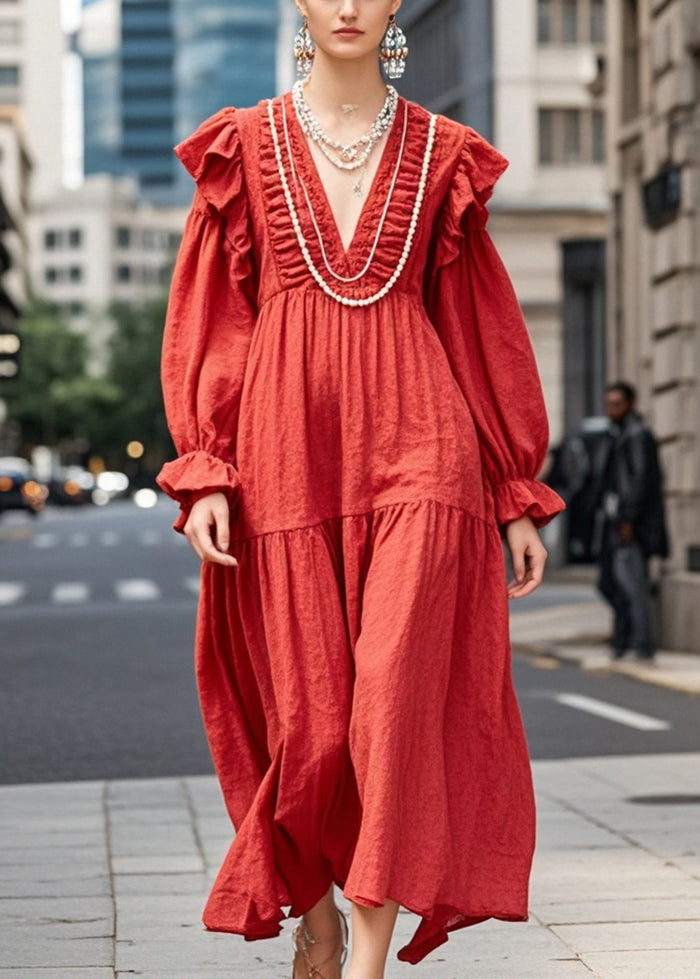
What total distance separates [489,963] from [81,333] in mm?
109291

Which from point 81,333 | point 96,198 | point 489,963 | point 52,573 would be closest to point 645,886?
point 489,963

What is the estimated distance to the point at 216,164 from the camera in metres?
3.99

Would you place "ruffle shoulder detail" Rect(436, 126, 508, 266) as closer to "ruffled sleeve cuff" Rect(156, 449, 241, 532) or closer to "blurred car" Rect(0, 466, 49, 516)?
"ruffled sleeve cuff" Rect(156, 449, 241, 532)

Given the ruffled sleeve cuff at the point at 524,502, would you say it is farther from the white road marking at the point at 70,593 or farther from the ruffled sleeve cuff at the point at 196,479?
the white road marking at the point at 70,593

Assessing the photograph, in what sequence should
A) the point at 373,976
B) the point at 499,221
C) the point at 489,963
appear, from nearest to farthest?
Answer: the point at 373,976, the point at 489,963, the point at 499,221

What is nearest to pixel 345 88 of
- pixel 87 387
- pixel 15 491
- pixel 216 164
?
pixel 216 164

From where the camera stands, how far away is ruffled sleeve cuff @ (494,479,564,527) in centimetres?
394

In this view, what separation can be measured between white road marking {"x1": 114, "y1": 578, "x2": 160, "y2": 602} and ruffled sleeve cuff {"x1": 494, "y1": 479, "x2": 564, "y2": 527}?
762 inches

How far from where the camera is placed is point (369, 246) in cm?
396

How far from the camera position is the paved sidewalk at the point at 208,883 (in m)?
4.86

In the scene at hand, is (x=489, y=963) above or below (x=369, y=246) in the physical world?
below

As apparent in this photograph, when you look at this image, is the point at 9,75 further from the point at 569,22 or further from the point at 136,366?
the point at 569,22

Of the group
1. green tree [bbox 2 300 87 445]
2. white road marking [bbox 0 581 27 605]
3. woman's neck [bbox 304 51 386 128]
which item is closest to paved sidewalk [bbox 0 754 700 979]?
woman's neck [bbox 304 51 386 128]

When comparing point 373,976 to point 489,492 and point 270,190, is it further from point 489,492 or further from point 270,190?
point 270,190
